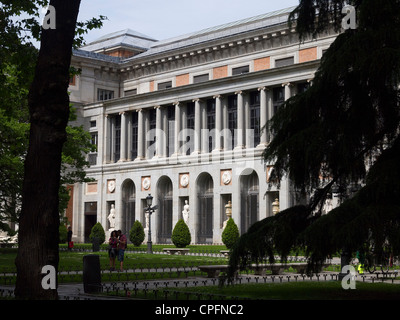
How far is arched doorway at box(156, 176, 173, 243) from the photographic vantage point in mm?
59691

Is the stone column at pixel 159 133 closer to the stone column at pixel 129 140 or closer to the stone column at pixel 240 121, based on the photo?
the stone column at pixel 129 140

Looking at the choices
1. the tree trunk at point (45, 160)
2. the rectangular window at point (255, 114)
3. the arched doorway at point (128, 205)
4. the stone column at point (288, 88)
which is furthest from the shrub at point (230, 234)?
the tree trunk at point (45, 160)

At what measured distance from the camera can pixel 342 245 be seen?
12875mm

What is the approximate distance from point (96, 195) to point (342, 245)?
54.4 meters

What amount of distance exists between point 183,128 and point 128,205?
9952 mm

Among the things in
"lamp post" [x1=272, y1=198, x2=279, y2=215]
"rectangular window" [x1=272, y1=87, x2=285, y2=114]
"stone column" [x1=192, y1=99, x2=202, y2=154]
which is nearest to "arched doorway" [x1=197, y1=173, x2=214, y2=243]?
"stone column" [x1=192, y1=99, x2=202, y2=154]

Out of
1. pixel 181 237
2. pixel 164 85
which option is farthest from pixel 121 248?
pixel 164 85

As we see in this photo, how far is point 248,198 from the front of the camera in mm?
54688

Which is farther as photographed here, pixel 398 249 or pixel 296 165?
pixel 296 165

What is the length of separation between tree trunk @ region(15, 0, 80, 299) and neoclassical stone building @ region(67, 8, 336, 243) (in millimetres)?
37407

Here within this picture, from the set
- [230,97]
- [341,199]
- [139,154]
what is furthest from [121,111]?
[341,199]

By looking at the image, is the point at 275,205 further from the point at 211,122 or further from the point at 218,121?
the point at 211,122

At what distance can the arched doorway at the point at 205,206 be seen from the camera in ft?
186
